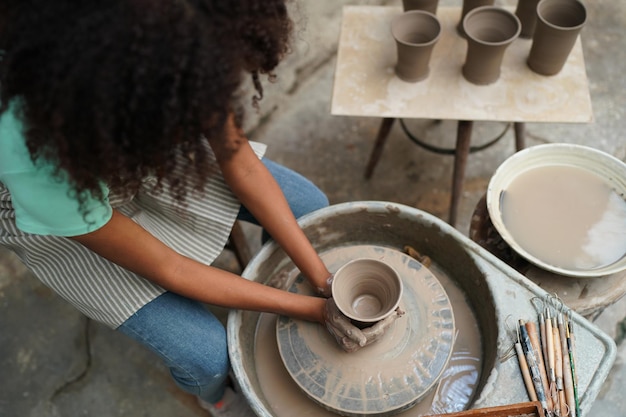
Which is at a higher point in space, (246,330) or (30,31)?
(30,31)

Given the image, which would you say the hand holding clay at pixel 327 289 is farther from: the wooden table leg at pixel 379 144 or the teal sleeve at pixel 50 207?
the wooden table leg at pixel 379 144

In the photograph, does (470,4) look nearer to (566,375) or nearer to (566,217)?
(566,217)

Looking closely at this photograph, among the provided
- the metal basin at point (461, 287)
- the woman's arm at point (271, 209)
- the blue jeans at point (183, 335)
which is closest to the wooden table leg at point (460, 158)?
the metal basin at point (461, 287)

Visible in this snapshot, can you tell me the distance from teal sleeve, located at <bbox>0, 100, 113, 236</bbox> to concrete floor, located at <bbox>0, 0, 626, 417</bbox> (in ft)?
3.09

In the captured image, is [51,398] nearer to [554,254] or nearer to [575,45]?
[554,254]

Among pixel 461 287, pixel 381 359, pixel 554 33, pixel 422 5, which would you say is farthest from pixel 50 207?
pixel 554 33

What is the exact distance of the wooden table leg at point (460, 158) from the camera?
194 cm

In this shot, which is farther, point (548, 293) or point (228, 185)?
point (228, 185)

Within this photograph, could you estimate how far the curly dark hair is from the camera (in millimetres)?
822

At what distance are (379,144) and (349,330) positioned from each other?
1214mm

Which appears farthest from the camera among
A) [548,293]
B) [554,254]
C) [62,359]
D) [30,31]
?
[62,359]

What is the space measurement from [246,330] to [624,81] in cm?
243

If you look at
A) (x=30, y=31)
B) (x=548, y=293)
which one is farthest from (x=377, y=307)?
(x=30, y=31)

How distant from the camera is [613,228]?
1.51 meters
